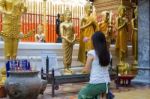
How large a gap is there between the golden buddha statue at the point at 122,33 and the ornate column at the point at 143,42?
1.19 metres

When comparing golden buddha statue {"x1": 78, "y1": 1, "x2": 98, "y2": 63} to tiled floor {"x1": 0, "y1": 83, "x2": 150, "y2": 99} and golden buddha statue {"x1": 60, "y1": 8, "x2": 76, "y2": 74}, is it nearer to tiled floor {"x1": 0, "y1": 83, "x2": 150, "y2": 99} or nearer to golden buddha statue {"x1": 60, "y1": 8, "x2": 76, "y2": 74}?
golden buddha statue {"x1": 60, "y1": 8, "x2": 76, "y2": 74}

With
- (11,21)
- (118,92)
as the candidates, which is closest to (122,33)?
(118,92)

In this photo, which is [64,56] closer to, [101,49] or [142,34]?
[142,34]

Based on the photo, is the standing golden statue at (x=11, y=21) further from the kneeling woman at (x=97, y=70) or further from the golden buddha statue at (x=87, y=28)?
the kneeling woman at (x=97, y=70)

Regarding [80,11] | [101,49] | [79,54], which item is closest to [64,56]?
[79,54]

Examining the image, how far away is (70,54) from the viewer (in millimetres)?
10594

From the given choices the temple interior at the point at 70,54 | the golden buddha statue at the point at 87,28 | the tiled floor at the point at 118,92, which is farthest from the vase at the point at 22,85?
the golden buddha statue at the point at 87,28

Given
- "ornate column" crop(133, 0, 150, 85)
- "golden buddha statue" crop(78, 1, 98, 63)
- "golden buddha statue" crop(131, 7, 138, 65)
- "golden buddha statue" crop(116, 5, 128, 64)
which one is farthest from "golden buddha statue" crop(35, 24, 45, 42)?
"ornate column" crop(133, 0, 150, 85)

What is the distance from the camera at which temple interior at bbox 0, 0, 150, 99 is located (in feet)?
17.4

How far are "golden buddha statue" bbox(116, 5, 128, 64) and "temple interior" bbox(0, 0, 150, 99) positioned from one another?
0.11 feet

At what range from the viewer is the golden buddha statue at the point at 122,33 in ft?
39.6

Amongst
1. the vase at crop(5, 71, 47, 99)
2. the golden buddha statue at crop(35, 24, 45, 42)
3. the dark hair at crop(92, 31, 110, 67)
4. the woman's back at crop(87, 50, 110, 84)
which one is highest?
the golden buddha statue at crop(35, 24, 45, 42)

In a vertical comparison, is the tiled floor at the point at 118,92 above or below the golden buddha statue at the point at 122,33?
below

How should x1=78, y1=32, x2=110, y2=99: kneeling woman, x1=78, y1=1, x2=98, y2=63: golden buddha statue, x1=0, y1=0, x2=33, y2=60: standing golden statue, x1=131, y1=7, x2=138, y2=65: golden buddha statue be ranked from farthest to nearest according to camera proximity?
1. x1=131, y1=7, x2=138, y2=65: golden buddha statue
2. x1=78, y1=1, x2=98, y2=63: golden buddha statue
3. x1=0, y1=0, x2=33, y2=60: standing golden statue
4. x1=78, y1=32, x2=110, y2=99: kneeling woman
